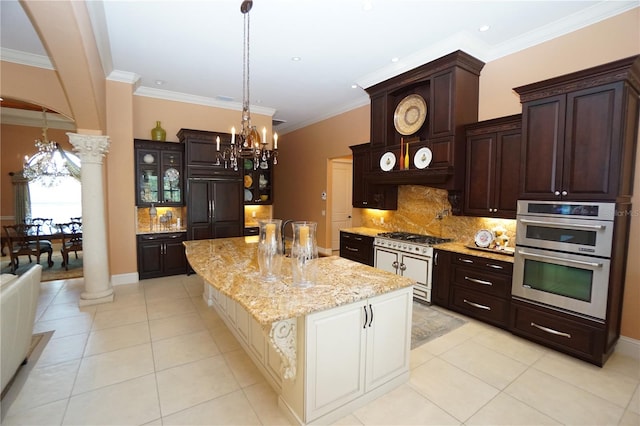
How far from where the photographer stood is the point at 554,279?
2846 mm

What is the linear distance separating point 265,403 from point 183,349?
3.99 feet

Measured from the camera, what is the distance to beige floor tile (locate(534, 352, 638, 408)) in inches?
90.1

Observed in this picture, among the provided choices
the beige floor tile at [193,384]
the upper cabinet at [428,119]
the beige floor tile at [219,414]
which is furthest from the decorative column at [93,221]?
the upper cabinet at [428,119]

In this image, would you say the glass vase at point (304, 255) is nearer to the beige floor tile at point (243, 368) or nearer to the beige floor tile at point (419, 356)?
the beige floor tile at point (243, 368)

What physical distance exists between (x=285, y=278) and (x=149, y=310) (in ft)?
8.87

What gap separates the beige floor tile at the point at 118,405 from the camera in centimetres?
200

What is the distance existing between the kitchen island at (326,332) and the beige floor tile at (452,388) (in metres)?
0.18

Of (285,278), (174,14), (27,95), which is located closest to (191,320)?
(285,278)

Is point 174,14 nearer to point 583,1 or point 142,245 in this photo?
point 142,245

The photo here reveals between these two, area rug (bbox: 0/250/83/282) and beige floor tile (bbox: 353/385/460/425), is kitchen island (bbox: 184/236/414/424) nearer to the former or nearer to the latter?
beige floor tile (bbox: 353/385/460/425)

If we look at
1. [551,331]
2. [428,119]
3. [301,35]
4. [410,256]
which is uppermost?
[301,35]

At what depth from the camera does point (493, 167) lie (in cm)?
356

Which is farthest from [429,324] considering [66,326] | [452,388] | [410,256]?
[66,326]

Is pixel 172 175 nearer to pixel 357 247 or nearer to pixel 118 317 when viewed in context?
pixel 118 317
